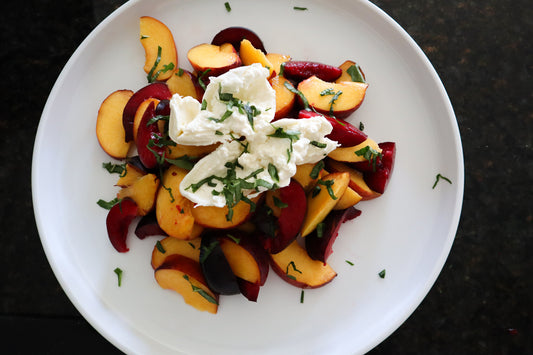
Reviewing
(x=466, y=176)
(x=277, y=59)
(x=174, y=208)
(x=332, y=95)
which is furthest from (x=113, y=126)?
(x=466, y=176)

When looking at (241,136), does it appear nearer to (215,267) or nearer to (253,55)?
(253,55)

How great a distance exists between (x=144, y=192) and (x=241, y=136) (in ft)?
1.14

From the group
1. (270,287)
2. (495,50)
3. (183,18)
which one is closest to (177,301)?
(270,287)

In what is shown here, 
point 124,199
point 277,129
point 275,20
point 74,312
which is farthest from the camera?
point 74,312

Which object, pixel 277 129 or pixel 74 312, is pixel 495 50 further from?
pixel 74 312

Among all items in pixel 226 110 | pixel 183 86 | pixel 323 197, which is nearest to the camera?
pixel 226 110

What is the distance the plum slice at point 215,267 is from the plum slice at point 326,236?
0.26 metres

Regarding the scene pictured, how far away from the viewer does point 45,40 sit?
1.57m

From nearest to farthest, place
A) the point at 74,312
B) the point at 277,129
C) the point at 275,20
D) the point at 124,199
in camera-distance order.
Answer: the point at 277,129 < the point at 124,199 < the point at 275,20 < the point at 74,312

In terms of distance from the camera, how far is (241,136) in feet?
3.95

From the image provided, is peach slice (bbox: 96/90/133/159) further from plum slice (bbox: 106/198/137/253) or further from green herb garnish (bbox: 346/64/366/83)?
green herb garnish (bbox: 346/64/366/83)

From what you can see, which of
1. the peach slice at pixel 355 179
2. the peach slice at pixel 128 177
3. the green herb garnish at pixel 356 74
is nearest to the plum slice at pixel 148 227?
the peach slice at pixel 128 177

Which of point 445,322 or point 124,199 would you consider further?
point 445,322

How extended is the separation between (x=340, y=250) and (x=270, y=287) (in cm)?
26
